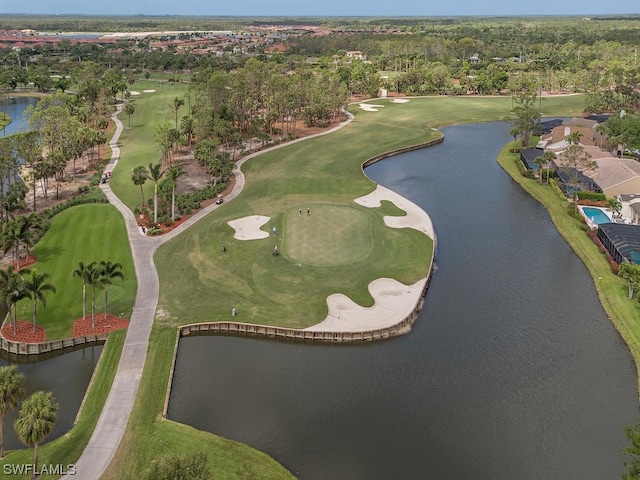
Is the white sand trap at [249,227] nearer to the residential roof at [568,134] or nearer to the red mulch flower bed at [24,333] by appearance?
the red mulch flower bed at [24,333]

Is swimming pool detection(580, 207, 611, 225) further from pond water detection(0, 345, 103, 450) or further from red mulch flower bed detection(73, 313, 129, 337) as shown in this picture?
pond water detection(0, 345, 103, 450)

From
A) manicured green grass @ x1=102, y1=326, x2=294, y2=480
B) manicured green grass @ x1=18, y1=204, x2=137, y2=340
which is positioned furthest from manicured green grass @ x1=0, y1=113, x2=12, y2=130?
manicured green grass @ x1=102, y1=326, x2=294, y2=480

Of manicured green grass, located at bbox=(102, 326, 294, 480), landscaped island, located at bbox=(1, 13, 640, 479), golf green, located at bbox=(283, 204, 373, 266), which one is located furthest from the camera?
golf green, located at bbox=(283, 204, 373, 266)

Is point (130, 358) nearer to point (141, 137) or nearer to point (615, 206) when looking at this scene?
point (615, 206)

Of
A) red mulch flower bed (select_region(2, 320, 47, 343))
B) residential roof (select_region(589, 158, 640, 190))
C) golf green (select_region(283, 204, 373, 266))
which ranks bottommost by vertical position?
red mulch flower bed (select_region(2, 320, 47, 343))

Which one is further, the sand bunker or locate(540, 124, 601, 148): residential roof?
locate(540, 124, 601, 148): residential roof

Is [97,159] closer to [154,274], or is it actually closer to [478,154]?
[154,274]

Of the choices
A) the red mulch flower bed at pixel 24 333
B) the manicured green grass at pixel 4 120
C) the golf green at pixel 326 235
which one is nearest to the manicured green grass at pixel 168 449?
the red mulch flower bed at pixel 24 333
